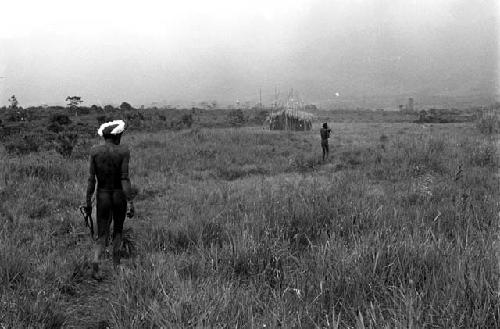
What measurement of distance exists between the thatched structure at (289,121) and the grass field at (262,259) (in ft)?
79.5

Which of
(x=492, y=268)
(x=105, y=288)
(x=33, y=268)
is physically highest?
(x=492, y=268)

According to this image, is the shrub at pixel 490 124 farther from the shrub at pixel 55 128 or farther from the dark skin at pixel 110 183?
the shrub at pixel 55 128

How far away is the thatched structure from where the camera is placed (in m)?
34.8

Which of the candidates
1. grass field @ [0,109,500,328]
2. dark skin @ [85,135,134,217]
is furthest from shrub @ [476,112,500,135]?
dark skin @ [85,135,134,217]

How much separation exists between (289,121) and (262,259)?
31455 millimetres

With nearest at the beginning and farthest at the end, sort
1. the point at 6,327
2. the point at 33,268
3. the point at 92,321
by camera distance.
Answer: the point at 6,327
the point at 92,321
the point at 33,268

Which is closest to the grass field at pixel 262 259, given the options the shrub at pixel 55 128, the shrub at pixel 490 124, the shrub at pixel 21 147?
the shrub at pixel 21 147

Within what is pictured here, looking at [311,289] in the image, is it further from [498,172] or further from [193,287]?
[498,172]

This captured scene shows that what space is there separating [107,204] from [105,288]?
3.73 ft

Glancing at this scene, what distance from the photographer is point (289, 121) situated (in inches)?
1380

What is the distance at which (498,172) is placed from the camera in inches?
417

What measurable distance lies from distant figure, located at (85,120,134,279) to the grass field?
42cm

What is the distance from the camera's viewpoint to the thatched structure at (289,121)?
114 ft

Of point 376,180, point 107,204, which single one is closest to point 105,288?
point 107,204
